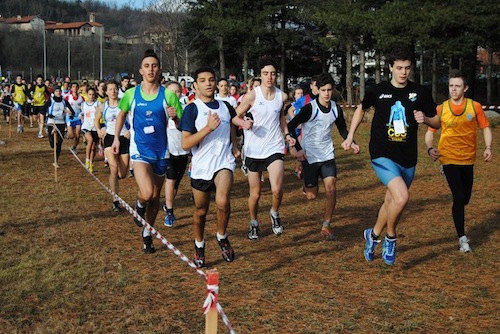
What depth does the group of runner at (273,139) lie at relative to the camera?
21.7ft

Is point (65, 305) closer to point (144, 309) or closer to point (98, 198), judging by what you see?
point (144, 309)

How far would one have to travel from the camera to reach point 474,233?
870 centimetres

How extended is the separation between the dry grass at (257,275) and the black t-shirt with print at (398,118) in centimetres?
129

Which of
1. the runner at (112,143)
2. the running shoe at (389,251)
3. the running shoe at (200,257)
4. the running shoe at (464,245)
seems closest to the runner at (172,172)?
the runner at (112,143)

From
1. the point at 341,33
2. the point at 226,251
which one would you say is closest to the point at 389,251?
the point at 226,251

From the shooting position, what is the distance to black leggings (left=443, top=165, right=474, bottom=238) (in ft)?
25.3

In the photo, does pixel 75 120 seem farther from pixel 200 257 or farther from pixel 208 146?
pixel 208 146

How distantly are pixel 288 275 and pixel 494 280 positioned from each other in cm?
211

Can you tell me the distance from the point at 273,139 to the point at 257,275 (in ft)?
6.83

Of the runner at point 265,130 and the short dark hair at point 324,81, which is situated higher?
the short dark hair at point 324,81

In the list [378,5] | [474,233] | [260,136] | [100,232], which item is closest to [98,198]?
[100,232]

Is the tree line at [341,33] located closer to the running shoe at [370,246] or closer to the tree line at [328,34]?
the tree line at [328,34]

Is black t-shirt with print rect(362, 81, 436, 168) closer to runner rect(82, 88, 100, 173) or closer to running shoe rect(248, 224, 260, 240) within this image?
running shoe rect(248, 224, 260, 240)

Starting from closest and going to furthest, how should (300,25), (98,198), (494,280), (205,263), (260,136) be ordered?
(494,280)
(205,263)
(260,136)
(98,198)
(300,25)
